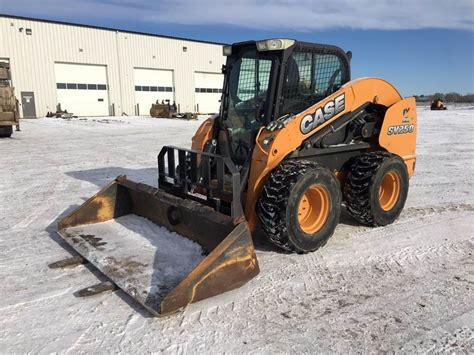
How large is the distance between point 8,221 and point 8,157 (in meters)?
6.57

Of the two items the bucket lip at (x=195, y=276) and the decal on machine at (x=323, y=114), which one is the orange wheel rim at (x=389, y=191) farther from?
the bucket lip at (x=195, y=276)

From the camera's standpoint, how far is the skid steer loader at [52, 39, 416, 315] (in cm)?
355

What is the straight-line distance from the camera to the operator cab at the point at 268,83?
453 cm

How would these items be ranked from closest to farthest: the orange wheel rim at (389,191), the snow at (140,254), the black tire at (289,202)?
the snow at (140,254), the black tire at (289,202), the orange wheel rim at (389,191)

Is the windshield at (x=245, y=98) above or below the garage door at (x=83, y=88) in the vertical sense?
below

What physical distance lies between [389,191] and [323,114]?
157 centimetres

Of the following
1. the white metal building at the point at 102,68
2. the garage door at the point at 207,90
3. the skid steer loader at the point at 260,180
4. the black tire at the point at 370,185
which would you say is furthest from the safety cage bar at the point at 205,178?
the garage door at the point at 207,90

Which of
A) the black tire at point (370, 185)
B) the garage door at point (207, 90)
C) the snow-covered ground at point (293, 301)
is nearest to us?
the snow-covered ground at point (293, 301)

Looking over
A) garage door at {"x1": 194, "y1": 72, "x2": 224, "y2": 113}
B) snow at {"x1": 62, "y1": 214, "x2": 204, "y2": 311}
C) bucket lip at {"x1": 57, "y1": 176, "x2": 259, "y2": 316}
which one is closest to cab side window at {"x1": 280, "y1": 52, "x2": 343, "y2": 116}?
bucket lip at {"x1": 57, "y1": 176, "x2": 259, "y2": 316}

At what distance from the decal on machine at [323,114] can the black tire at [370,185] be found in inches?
30.3

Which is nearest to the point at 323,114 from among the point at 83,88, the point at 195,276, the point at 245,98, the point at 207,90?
the point at 245,98

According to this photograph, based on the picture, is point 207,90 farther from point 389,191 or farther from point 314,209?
point 314,209

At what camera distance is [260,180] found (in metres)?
4.26

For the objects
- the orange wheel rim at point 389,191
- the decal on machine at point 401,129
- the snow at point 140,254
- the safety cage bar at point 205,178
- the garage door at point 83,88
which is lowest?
the snow at point 140,254
